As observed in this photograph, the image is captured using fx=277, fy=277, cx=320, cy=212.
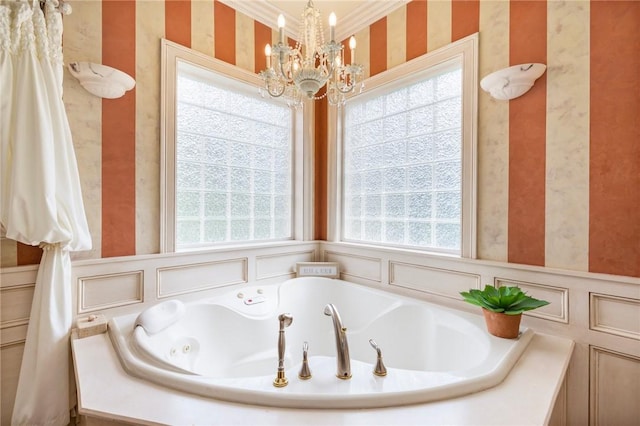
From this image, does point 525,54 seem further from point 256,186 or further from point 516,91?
Result: point 256,186

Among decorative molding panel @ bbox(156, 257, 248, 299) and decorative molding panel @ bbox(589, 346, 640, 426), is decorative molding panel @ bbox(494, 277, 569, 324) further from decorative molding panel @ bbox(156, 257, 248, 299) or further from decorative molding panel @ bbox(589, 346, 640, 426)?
decorative molding panel @ bbox(156, 257, 248, 299)

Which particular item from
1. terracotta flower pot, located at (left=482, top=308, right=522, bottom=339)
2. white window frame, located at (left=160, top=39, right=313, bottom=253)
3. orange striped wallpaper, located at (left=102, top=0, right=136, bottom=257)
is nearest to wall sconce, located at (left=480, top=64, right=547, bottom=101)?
terracotta flower pot, located at (left=482, top=308, right=522, bottom=339)

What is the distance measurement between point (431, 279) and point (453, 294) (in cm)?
15

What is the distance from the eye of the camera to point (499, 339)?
127 centimetres

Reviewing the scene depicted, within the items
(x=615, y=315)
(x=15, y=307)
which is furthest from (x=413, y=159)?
(x=15, y=307)

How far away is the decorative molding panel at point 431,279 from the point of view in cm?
168

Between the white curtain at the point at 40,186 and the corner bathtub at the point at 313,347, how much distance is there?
25 cm

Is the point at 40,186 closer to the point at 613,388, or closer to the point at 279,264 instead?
the point at 279,264

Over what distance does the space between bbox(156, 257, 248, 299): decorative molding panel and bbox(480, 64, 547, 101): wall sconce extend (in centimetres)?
191

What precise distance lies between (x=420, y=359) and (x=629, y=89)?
63.9 inches

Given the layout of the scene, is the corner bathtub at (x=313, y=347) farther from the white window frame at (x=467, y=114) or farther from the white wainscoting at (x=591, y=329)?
the white window frame at (x=467, y=114)

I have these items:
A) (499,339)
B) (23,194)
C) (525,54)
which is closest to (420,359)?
(499,339)

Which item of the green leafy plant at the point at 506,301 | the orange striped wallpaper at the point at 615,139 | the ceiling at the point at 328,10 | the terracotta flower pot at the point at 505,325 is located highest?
the ceiling at the point at 328,10

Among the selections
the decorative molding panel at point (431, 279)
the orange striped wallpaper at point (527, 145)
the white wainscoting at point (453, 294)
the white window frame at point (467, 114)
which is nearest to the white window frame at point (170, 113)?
the white wainscoting at point (453, 294)
